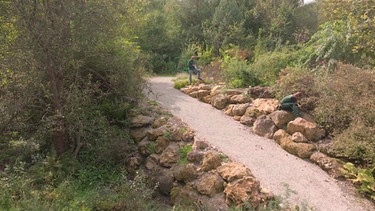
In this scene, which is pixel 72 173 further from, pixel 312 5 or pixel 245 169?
pixel 312 5

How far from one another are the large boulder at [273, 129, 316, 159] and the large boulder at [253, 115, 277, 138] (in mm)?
338

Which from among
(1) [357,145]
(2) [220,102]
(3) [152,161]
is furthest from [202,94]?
(1) [357,145]

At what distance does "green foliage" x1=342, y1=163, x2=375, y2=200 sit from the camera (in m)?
6.83

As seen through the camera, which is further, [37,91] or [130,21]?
[130,21]

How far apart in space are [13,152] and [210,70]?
11518mm

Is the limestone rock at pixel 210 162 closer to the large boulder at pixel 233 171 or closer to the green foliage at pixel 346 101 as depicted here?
the large boulder at pixel 233 171

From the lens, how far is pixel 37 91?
7996 mm

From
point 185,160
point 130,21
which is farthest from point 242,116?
point 130,21

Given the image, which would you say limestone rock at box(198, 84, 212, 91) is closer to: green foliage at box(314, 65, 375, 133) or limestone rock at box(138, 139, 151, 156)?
green foliage at box(314, 65, 375, 133)

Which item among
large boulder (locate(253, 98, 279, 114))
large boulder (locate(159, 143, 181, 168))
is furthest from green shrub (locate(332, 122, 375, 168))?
large boulder (locate(159, 143, 181, 168))

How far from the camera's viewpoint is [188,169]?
7746mm

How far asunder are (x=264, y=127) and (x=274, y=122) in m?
0.40

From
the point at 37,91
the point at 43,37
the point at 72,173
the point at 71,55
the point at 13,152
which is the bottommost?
the point at 72,173

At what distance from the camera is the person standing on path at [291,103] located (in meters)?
9.67
